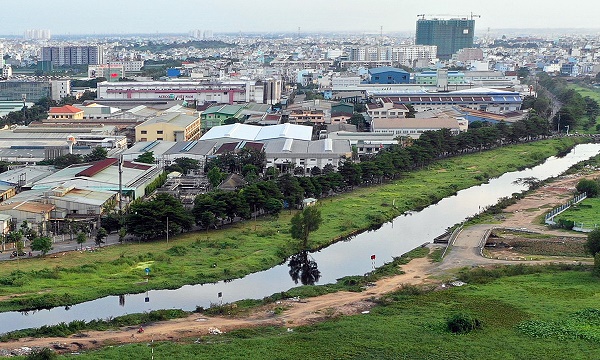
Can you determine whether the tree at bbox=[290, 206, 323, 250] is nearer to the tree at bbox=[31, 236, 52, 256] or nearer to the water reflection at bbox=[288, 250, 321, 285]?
the water reflection at bbox=[288, 250, 321, 285]

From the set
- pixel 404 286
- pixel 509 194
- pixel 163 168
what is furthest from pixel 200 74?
pixel 404 286

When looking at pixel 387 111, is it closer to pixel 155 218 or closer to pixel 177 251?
pixel 155 218

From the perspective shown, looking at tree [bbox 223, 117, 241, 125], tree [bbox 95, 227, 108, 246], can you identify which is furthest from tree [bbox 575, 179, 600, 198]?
tree [bbox 223, 117, 241, 125]

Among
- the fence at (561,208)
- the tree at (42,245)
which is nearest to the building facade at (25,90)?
the tree at (42,245)

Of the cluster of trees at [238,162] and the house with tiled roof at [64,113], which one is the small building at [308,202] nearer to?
the cluster of trees at [238,162]

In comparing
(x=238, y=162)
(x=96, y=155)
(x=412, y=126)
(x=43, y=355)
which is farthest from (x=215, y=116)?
(x=43, y=355)

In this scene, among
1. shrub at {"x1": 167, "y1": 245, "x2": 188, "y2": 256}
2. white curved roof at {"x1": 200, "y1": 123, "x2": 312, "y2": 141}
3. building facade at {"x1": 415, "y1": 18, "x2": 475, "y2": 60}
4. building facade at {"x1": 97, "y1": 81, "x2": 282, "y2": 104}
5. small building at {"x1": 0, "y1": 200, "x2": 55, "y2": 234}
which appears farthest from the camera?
building facade at {"x1": 415, "y1": 18, "x2": 475, "y2": 60}

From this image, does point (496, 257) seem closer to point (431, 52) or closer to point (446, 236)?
point (446, 236)
